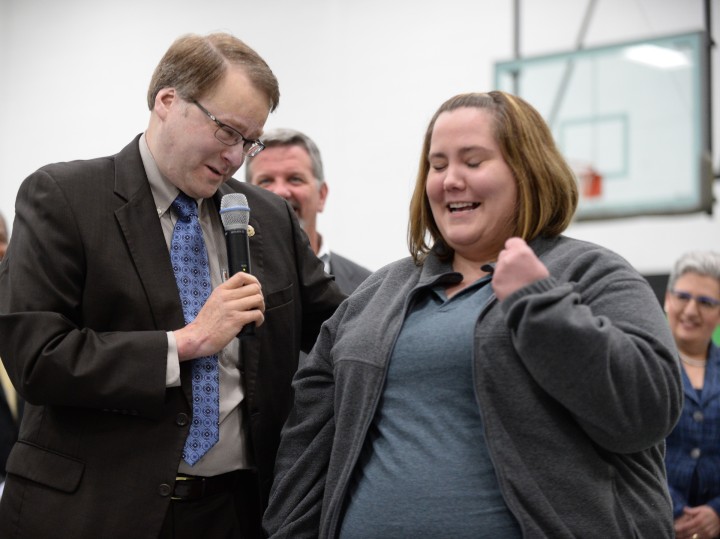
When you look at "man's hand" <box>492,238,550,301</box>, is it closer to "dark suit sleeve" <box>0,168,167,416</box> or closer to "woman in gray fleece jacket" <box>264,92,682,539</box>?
"woman in gray fleece jacket" <box>264,92,682,539</box>

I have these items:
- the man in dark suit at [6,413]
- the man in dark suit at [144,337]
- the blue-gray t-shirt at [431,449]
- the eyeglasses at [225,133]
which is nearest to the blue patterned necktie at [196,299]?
the man in dark suit at [144,337]

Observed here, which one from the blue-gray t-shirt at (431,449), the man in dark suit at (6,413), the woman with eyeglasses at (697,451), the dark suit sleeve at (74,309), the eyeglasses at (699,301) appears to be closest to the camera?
the blue-gray t-shirt at (431,449)

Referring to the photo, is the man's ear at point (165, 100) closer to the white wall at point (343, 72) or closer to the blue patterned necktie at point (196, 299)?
the blue patterned necktie at point (196, 299)

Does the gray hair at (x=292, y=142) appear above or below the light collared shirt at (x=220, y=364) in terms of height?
above

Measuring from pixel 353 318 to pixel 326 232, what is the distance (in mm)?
3513

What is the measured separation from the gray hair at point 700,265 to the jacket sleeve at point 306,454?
2.19 metres

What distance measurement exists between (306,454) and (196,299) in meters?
0.39

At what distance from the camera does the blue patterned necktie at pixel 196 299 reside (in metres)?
1.84

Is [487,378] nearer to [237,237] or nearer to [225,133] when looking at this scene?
[237,237]

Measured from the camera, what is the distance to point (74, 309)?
1.81 metres

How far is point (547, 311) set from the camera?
1.47 meters

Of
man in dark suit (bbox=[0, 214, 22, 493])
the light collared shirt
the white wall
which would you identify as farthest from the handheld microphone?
the white wall

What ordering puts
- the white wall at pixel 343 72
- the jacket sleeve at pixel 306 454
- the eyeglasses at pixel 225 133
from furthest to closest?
the white wall at pixel 343 72, the eyeglasses at pixel 225 133, the jacket sleeve at pixel 306 454

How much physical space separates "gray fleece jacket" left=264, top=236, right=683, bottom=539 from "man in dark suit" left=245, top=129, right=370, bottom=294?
1.41 m
